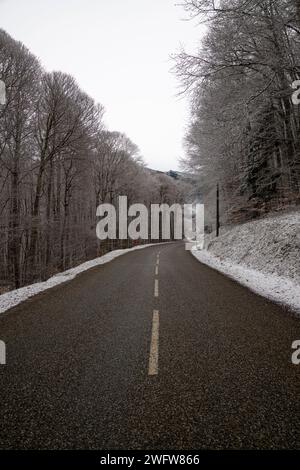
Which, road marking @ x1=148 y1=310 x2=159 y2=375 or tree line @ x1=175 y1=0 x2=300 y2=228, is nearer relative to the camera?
road marking @ x1=148 y1=310 x2=159 y2=375

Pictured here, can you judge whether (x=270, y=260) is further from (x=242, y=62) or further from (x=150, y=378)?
(x=150, y=378)

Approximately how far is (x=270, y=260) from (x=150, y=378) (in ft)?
27.0

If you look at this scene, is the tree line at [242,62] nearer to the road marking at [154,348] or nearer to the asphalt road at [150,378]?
the asphalt road at [150,378]

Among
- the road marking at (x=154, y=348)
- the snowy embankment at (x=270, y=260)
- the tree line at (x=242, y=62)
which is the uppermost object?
the tree line at (x=242, y=62)

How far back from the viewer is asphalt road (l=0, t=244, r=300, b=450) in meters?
2.21

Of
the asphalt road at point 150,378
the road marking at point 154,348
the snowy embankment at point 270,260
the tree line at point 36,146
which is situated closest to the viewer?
the asphalt road at point 150,378

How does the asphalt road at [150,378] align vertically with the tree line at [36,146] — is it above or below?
below

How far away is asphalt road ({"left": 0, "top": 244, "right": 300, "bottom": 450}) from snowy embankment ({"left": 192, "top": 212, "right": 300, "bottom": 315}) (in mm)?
1551

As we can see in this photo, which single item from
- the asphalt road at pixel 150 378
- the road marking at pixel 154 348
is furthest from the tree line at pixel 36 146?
the road marking at pixel 154 348

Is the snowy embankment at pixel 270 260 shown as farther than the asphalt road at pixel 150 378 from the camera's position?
Yes

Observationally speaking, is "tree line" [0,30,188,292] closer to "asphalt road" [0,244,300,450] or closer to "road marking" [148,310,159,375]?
"asphalt road" [0,244,300,450]

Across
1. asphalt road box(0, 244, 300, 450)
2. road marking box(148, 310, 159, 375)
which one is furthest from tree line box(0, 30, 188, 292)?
road marking box(148, 310, 159, 375)

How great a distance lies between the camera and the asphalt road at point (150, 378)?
7.26 ft

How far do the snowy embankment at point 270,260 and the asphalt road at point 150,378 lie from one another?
1.55 m
